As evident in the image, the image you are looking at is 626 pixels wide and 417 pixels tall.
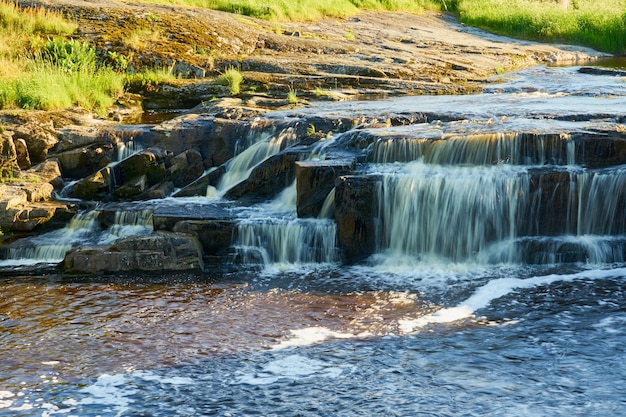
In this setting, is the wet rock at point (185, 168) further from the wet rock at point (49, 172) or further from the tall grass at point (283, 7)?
Answer: the tall grass at point (283, 7)

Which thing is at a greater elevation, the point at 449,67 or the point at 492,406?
the point at 449,67

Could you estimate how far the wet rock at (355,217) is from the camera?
1131 cm

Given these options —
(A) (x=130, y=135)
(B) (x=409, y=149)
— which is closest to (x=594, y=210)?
(B) (x=409, y=149)

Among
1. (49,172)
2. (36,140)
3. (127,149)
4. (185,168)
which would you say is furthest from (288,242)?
(36,140)

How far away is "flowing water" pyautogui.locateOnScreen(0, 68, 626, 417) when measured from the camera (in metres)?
7.22

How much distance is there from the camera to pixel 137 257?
11.1m

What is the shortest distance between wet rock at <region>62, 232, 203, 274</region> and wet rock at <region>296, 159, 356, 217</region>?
1667 millimetres

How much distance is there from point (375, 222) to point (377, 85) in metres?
7.42

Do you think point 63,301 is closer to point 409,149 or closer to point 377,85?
point 409,149

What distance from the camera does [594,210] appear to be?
11078 millimetres

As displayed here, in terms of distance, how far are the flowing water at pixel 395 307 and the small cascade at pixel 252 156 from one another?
6 cm

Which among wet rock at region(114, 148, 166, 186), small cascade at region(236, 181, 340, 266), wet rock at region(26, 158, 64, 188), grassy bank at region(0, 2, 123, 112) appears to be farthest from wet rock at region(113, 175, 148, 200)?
grassy bank at region(0, 2, 123, 112)

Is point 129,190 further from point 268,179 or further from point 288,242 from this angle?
point 288,242

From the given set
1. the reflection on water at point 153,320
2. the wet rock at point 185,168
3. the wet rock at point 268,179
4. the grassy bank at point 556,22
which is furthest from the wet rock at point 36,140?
the grassy bank at point 556,22
